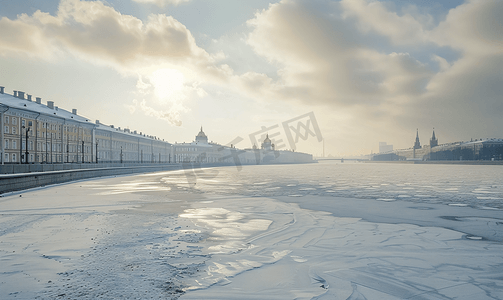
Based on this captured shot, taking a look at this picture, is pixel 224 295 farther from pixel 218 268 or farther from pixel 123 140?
pixel 123 140

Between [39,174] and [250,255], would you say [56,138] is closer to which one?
[39,174]

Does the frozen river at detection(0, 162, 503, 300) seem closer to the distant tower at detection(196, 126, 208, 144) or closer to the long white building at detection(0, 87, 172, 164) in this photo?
the long white building at detection(0, 87, 172, 164)

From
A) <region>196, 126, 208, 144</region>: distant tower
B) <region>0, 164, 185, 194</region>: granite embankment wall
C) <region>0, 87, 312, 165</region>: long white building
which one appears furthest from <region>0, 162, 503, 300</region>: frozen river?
<region>196, 126, 208, 144</region>: distant tower

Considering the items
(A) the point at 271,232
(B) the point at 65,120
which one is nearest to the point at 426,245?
(A) the point at 271,232

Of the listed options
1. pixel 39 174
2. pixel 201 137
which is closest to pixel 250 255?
pixel 39 174

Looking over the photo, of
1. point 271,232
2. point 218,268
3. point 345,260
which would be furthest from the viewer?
point 271,232

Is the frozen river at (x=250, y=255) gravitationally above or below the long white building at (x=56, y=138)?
below

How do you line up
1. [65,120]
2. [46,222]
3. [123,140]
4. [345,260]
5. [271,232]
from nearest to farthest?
[345,260] < [271,232] < [46,222] < [65,120] < [123,140]

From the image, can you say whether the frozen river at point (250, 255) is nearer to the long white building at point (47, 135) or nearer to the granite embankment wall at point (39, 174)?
the granite embankment wall at point (39, 174)

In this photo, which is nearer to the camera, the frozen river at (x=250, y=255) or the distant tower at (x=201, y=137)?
the frozen river at (x=250, y=255)

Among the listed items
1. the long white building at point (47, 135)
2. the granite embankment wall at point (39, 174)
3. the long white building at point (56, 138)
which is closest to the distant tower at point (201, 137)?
the long white building at point (56, 138)

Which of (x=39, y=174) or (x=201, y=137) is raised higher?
(x=201, y=137)

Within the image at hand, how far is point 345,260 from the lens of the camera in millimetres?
5789

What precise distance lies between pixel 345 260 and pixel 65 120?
67.9 metres
